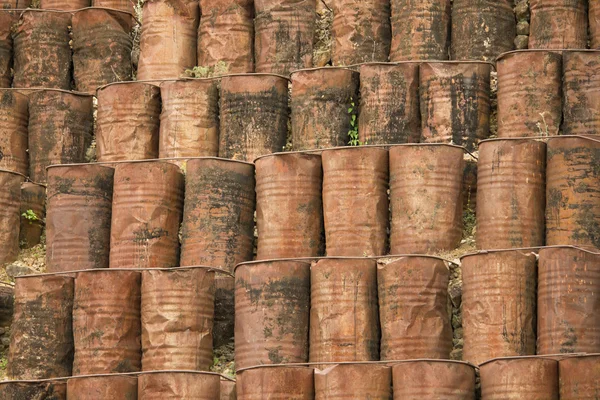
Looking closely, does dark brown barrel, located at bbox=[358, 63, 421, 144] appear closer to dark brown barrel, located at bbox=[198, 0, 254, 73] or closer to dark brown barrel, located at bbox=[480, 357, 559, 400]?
dark brown barrel, located at bbox=[198, 0, 254, 73]

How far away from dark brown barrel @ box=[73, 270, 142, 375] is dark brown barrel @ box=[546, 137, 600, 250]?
327 centimetres

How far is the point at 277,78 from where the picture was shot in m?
17.2

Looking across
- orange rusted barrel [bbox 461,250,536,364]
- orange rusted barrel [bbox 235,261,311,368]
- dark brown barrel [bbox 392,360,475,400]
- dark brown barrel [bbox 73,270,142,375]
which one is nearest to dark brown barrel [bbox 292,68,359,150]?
orange rusted barrel [bbox 235,261,311,368]

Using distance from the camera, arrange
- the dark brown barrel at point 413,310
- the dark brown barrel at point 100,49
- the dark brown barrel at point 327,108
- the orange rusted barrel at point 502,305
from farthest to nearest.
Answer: the dark brown barrel at point 100,49, the dark brown barrel at point 327,108, the dark brown barrel at point 413,310, the orange rusted barrel at point 502,305

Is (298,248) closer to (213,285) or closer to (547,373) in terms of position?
(213,285)

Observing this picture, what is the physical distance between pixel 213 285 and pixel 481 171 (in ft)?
7.45

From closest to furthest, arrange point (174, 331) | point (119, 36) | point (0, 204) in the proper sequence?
point (174, 331) < point (0, 204) < point (119, 36)

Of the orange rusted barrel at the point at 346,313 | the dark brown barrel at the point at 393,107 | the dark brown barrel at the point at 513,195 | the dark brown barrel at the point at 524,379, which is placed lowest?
the dark brown barrel at the point at 524,379

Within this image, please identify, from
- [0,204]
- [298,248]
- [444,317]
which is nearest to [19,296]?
[0,204]

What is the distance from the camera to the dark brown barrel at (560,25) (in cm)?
1731

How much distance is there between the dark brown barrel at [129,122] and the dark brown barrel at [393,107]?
189 centimetres

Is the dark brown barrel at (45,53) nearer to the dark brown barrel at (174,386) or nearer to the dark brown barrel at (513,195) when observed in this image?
the dark brown barrel at (174,386)

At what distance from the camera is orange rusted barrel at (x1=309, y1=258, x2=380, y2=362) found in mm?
15367

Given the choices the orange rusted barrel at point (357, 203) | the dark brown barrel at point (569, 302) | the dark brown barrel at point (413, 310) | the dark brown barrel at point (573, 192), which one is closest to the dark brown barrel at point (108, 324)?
the orange rusted barrel at point (357, 203)
